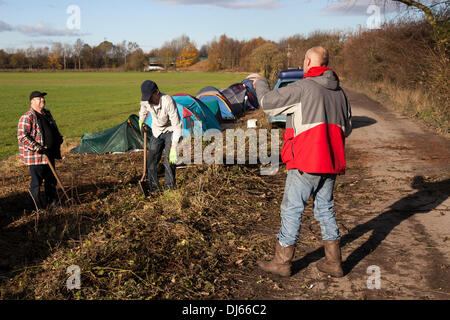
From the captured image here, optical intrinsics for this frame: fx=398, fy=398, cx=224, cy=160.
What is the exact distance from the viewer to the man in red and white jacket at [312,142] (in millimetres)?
3467

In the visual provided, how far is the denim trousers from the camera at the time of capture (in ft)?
11.9

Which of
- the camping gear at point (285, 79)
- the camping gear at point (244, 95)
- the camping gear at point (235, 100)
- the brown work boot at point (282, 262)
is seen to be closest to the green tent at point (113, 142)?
the camping gear at point (285, 79)

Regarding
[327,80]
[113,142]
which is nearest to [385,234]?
[327,80]

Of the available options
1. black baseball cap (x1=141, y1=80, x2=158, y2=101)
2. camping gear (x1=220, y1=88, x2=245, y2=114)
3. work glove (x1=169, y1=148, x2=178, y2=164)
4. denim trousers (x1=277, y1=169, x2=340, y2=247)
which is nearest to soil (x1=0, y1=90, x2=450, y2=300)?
denim trousers (x1=277, y1=169, x2=340, y2=247)

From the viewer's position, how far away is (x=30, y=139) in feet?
19.2

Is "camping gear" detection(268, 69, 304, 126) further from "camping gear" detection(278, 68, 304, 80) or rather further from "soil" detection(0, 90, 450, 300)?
"soil" detection(0, 90, 450, 300)

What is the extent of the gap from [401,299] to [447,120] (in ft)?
36.9

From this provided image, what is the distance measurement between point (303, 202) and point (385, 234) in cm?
179

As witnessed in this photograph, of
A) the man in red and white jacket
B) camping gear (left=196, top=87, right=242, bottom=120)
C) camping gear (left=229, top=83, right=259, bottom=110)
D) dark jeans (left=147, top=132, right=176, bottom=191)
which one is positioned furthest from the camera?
camping gear (left=229, top=83, right=259, bottom=110)

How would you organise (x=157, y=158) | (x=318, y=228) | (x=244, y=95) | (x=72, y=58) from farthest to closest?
(x=72, y=58) → (x=244, y=95) → (x=157, y=158) → (x=318, y=228)

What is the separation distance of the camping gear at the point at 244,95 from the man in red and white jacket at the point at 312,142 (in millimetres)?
15512

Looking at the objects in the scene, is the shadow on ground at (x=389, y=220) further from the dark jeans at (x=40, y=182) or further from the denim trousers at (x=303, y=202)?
the dark jeans at (x=40, y=182)

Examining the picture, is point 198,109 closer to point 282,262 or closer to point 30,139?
point 30,139

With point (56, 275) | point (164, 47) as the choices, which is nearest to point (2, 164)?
point (56, 275)
